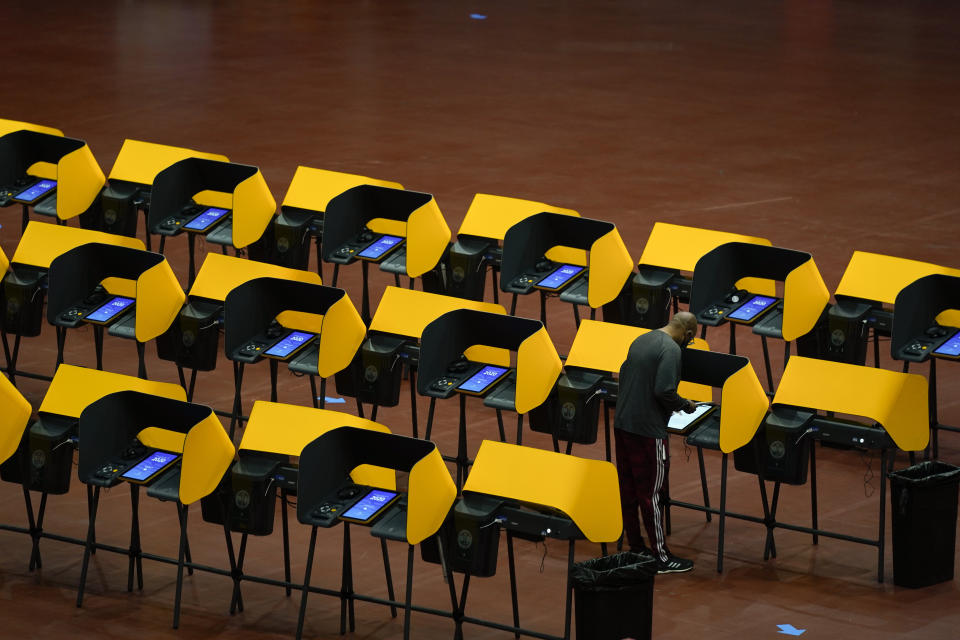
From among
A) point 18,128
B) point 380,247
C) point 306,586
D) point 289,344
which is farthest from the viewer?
point 18,128

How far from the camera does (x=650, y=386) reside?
9.25 metres

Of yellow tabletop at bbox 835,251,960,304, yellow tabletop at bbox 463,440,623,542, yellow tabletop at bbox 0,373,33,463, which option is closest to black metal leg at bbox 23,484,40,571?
yellow tabletop at bbox 0,373,33,463

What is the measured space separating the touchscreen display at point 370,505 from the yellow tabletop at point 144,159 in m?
4.72

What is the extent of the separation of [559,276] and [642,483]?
88.7 inches

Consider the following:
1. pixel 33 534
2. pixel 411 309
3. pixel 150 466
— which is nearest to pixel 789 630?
pixel 411 309

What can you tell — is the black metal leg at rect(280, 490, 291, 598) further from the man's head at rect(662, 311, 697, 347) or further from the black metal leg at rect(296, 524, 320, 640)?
the man's head at rect(662, 311, 697, 347)

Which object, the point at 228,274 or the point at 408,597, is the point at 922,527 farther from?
the point at 228,274

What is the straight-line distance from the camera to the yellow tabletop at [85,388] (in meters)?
9.41

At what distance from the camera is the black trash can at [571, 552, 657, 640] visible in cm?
834

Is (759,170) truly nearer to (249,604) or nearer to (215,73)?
(215,73)

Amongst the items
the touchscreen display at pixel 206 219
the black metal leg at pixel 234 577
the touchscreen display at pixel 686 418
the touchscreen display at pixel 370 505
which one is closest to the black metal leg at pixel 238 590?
the black metal leg at pixel 234 577

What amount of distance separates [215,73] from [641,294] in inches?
408

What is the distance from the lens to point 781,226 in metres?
15.0

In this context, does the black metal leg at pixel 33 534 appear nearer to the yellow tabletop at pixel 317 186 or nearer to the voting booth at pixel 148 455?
the voting booth at pixel 148 455
